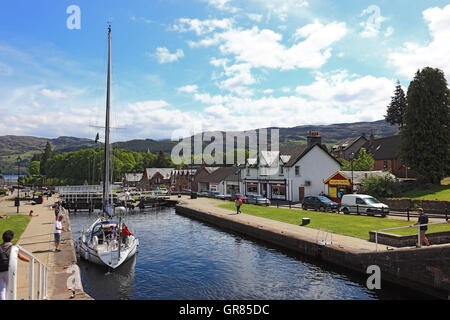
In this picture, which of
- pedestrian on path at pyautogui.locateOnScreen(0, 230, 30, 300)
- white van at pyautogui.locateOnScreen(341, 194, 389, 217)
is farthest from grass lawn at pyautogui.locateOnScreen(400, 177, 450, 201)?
pedestrian on path at pyautogui.locateOnScreen(0, 230, 30, 300)

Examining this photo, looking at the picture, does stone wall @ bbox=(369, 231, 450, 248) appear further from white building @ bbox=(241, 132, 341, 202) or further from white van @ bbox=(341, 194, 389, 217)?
white building @ bbox=(241, 132, 341, 202)

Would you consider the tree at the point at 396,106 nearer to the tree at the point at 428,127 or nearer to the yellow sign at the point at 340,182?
the tree at the point at 428,127

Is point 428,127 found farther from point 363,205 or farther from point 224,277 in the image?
point 224,277

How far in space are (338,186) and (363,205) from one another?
1448cm

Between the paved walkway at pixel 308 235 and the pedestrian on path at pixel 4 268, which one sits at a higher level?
the pedestrian on path at pixel 4 268

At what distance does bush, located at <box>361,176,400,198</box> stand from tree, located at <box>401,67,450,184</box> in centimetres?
818

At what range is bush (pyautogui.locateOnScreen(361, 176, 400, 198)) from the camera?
40000 millimetres

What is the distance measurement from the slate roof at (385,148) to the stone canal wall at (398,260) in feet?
200

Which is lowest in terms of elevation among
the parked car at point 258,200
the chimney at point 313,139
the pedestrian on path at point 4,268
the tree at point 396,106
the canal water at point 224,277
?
the canal water at point 224,277

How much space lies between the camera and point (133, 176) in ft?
455

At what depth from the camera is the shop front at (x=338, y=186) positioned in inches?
1697

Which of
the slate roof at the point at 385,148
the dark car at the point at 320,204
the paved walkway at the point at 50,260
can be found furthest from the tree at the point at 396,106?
the paved walkway at the point at 50,260

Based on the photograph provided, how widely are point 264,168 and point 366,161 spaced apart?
21992 mm
